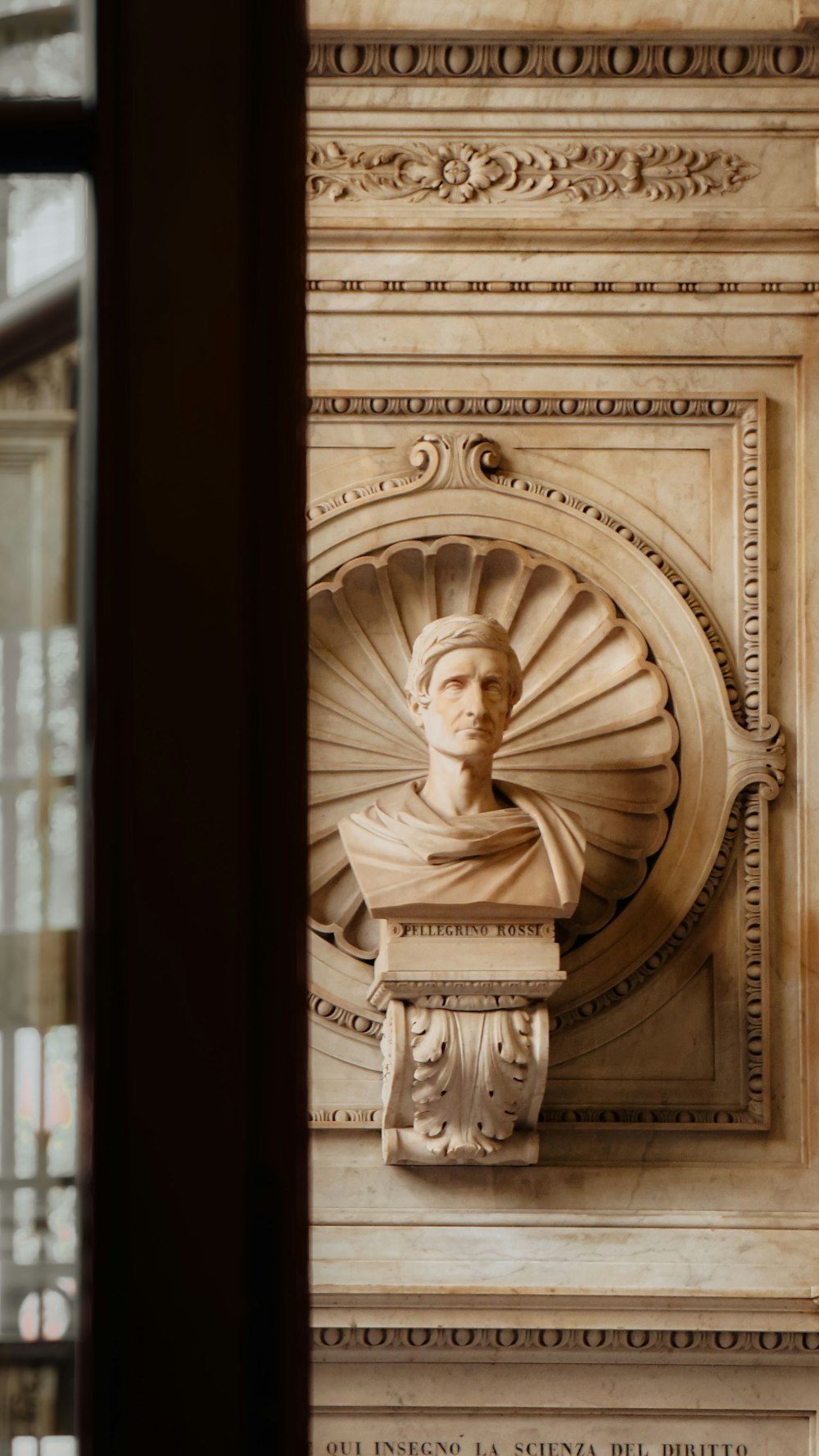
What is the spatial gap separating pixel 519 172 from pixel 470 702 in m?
1.42

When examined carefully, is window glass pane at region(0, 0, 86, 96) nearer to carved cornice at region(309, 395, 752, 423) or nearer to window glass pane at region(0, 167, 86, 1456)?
window glass pane at region(0, 167, 86, 1456)

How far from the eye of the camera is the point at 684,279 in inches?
156

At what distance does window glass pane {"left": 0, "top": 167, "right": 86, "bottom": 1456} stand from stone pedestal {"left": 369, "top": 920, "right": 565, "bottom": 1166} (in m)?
2.63

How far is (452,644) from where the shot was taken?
3.53 m

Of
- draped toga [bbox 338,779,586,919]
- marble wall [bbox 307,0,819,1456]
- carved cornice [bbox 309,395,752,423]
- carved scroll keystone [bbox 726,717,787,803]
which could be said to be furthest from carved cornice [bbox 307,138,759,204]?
draped toga [bbox 338,779,586,919]

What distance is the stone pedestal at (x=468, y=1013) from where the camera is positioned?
348 centimetres

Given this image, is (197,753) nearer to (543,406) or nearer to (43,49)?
(43,49)

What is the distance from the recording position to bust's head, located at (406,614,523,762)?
3.50 metres

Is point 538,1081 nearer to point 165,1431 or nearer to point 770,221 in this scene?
point 770,221

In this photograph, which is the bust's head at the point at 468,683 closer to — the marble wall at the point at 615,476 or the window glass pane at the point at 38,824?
the marble wall at the point at 615,476

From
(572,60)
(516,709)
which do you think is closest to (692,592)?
(516,709)

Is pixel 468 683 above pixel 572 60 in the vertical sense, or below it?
below

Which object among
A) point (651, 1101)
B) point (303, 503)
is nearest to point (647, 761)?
point (651, 1101)

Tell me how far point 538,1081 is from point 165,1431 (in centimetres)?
278
